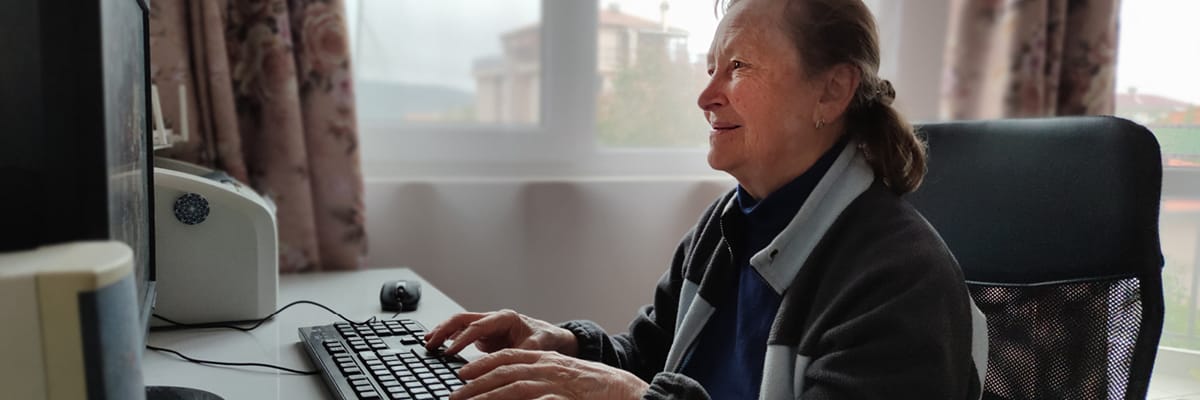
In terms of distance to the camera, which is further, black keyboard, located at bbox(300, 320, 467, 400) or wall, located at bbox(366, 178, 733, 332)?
wall, located at bbox(366, 178, 733, 332)

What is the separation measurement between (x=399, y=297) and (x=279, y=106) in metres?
0.51

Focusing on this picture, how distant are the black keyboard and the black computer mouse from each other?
17 cm

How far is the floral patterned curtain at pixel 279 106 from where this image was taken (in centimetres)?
157

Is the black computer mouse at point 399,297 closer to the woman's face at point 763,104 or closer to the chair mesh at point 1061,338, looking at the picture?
the woman's face at point 763,104

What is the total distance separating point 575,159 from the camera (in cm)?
206

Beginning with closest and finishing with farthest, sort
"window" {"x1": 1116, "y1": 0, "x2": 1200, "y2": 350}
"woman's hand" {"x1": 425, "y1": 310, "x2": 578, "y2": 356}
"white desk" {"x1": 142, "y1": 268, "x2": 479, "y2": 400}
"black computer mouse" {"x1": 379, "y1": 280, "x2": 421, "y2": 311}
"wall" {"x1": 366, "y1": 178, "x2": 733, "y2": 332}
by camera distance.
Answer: "white desk" {"x1": 142, "y1": 268, "x2": 479, "y2": 400}
"woman's hand" {"x1": 425, "y1": 310, "x2": 578, "y2": 356}
"black computer mouse" {"x1": 379, "y1": 280, "x2": 421, "y2": 311}
"wall" {"x1": 366, "y1": 178, "x2": 733, "y2": 332}
"window" {"x1": 1116, "y1": 0, "x2": 1200, "y2": 350}

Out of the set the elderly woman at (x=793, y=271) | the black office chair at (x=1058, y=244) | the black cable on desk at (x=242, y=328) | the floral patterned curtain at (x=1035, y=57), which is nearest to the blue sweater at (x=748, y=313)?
the elderly woman at (x=793, y=271)

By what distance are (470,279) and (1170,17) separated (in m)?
1.73

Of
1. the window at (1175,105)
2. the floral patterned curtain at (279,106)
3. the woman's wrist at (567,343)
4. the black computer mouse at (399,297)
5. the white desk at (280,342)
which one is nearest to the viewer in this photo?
the white desk at (280,342)

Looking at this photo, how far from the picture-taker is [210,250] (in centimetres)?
123

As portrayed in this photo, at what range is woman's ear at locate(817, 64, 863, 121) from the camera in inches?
40.2

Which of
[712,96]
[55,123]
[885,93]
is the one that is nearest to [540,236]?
[712,96]

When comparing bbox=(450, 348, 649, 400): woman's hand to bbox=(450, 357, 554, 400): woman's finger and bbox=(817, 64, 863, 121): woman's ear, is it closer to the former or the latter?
bbox=(450, 357, 554, 400): woman's finger

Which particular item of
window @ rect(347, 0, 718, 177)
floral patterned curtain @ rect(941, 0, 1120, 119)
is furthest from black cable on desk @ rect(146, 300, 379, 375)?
floral patterned curtain @ rect(941, 0, 1120, 119)
